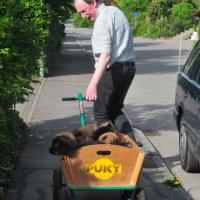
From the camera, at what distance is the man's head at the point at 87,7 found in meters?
6.27

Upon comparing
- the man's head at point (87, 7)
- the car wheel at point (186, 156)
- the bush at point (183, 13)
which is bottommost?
the bush at point (183, 13)

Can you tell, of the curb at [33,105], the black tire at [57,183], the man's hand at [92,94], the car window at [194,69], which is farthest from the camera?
the curb at [33,105]

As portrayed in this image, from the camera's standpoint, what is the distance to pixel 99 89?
21.2 ft

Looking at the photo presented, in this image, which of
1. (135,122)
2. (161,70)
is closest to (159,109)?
(135,122)

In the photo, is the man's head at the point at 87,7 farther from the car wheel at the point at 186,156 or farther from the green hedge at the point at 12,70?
the car wheel at the point at 186,156

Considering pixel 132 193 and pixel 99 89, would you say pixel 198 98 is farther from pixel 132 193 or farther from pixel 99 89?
pixel 132 193

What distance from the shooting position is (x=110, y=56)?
6246 millimetres

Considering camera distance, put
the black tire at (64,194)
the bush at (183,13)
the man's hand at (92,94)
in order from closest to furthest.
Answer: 1. the black tire at (64,194)
2. the man's hand at (92,94)
3. the bush at (183,13)

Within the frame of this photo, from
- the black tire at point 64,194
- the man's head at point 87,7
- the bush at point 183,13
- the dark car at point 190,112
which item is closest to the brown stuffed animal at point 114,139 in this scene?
the black tire at point 64,194

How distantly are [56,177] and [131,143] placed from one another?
74 cm

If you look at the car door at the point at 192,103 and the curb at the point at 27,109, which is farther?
the curb at the point at 27,109

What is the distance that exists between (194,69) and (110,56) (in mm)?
1862

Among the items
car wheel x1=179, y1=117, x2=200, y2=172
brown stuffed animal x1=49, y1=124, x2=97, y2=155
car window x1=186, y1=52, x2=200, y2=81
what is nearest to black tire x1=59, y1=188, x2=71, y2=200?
brown stuffed animal x1=49, y1=124, x2=97, y2=155

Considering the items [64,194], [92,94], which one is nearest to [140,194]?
[64,194]
